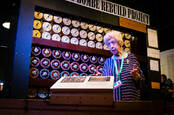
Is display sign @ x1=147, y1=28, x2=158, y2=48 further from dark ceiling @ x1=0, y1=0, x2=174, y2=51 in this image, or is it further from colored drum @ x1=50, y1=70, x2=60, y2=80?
colored drum @ x1=50, y1=70, x2=60, y2=80

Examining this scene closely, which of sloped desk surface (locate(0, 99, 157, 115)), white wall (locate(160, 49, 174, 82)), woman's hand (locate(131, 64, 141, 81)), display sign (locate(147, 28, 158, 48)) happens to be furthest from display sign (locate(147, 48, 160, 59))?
white wall (locate(160, 49, 174, 82))

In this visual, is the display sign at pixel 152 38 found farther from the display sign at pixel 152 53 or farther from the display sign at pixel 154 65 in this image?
the display sign at pixel 154 65

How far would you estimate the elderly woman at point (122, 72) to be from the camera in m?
2.03

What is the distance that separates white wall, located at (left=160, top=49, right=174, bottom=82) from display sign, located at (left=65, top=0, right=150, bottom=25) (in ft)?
13.0

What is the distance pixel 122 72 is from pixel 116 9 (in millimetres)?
1943

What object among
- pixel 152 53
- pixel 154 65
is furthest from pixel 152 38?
pixel 154 65

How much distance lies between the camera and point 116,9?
373cm

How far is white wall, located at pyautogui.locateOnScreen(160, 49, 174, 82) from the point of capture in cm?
760

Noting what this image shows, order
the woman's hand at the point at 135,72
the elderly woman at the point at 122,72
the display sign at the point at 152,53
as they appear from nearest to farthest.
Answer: the woman's hand at the point at 135,72 < the elderly woman at the point at 122,72 < the display sign at the point at 152,53

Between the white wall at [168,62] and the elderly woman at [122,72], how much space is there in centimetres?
605

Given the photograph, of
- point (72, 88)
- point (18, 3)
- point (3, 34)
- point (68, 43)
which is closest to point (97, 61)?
point (68, 43)

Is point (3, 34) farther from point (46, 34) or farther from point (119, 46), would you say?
point (119, 46)

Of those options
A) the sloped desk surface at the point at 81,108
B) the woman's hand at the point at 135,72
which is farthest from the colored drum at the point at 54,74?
the sloped desk surface at the point at 81,108

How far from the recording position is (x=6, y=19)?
4012mm
